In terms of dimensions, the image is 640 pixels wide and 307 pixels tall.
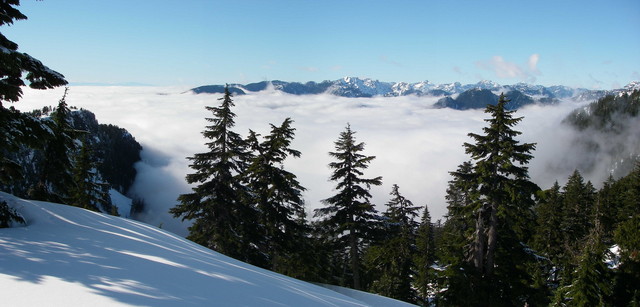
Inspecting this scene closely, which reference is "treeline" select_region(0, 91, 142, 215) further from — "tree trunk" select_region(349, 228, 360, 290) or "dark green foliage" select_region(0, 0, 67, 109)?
"tree trunk" select_region(349, 228, 360, 290)

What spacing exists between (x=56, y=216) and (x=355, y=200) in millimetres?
15988

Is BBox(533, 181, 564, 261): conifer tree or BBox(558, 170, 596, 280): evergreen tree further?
BBox(558, 170, 596, 280): evergreen tree

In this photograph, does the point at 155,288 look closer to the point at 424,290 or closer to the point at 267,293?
the point at 267,293

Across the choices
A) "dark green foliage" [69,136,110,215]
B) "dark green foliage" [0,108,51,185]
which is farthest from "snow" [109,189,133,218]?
"dark green foliage" [0,108,51,185]

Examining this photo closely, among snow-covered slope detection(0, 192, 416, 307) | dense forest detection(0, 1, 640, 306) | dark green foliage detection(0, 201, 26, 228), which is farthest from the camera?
dense forest detection(0, 1, 640, 306)

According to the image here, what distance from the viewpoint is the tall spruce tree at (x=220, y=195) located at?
21.3 m

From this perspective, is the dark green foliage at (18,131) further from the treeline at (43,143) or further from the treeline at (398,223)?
the treeline at (398,223)

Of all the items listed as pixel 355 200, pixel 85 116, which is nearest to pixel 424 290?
pixel 355 200

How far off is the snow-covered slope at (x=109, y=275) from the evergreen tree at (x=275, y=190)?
12.2 metres

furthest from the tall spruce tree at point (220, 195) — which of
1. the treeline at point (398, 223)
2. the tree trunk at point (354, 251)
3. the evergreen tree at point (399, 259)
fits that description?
the evergreen tree at point (399, 259)

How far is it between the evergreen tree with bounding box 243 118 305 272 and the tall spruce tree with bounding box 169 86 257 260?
1.06 m

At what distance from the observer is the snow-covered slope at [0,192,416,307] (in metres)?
4.52

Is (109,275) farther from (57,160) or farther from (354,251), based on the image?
(57,160)

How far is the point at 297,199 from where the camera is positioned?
21.0 metres
